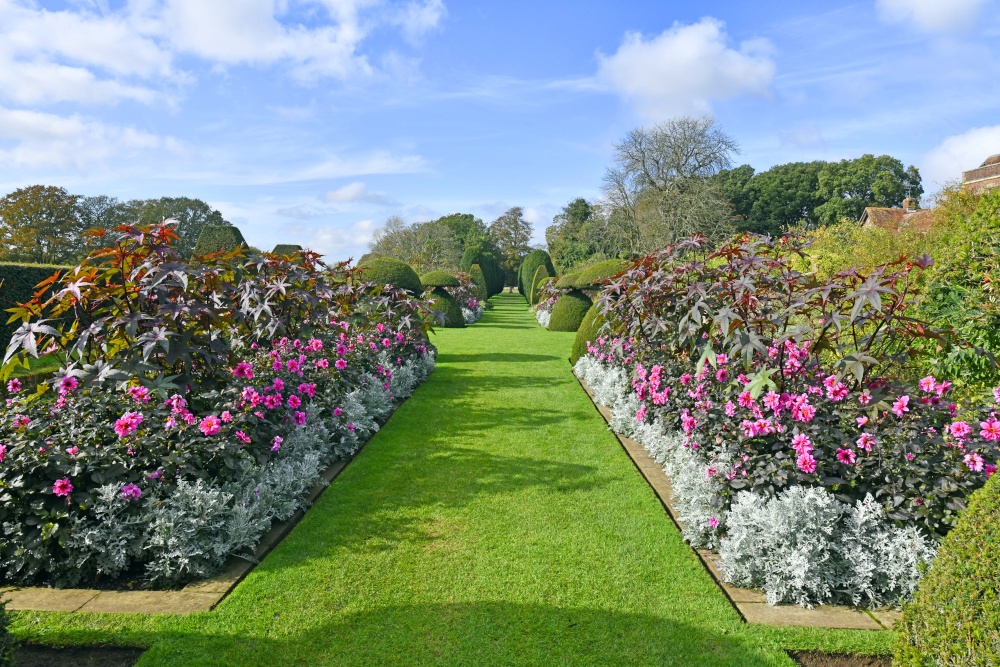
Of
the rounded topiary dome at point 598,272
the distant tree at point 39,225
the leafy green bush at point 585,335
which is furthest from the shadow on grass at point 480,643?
the distant tree at point 39,225

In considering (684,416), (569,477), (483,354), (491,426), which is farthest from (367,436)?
(483,354)

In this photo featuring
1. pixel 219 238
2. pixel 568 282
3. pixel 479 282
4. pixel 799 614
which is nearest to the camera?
pixel 799 614

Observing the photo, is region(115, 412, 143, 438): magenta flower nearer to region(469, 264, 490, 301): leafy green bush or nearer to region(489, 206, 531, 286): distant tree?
region(469, 264, 490, 301): leafy green bush

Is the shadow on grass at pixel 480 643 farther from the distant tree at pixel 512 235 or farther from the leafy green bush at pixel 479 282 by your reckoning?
the distant tree at pixel 512 235

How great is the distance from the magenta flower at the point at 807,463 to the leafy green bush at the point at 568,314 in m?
14.4

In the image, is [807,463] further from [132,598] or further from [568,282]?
[568,282]

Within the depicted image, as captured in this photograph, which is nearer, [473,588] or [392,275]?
[473,588]

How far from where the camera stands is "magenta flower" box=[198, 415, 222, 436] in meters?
3.53

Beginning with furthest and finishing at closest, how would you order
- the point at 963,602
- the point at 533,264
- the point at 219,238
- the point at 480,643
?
the point at 533,264, the point at 219,238, the point at 480,643, the point at 963,602

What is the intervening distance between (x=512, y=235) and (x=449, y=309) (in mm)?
47660

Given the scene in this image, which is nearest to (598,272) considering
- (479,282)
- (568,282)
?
(568,282)

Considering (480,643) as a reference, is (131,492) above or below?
above

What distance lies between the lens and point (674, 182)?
33.3 m

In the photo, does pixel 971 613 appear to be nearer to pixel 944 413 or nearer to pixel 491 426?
pixel 944 413
